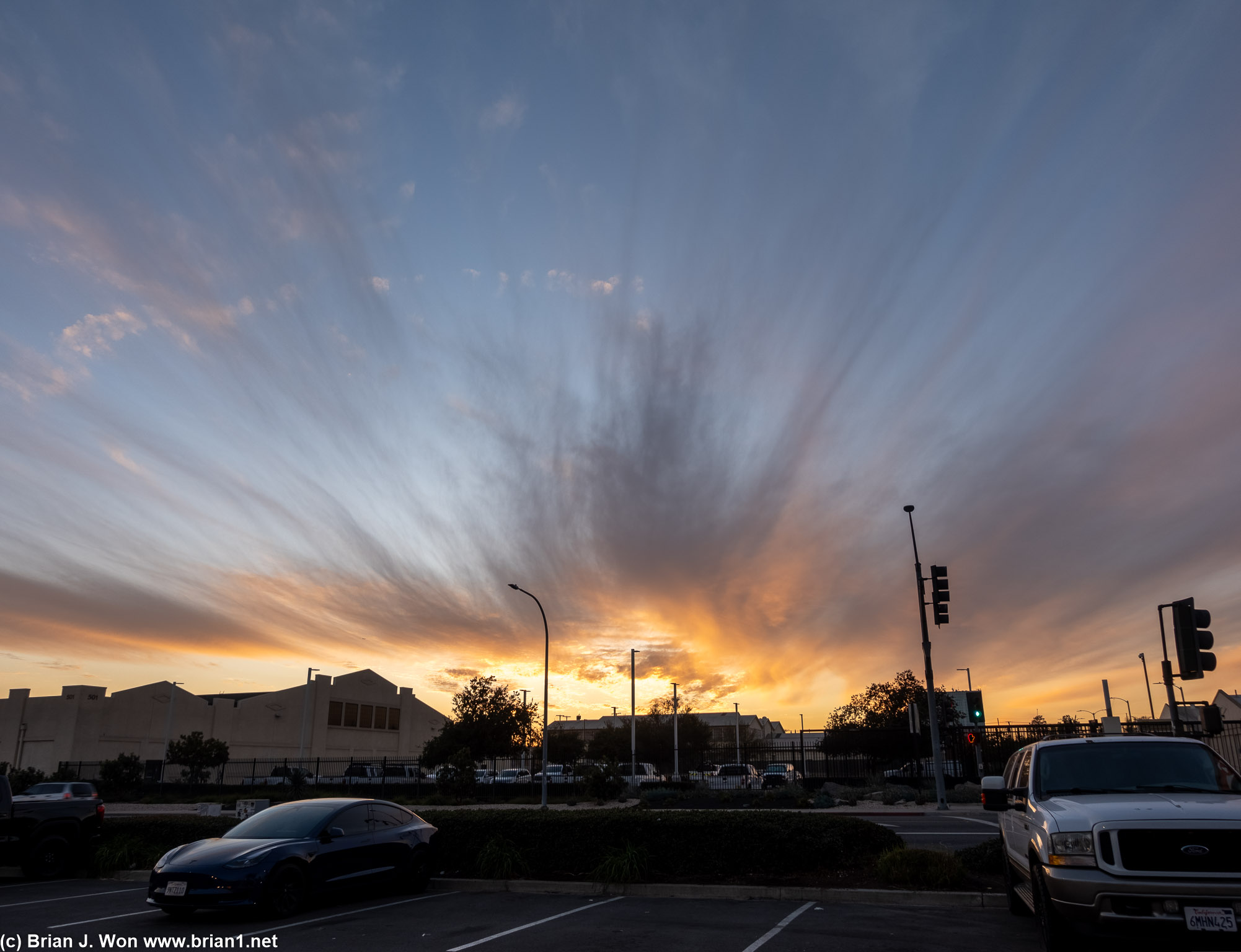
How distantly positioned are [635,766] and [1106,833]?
43811 millimetres

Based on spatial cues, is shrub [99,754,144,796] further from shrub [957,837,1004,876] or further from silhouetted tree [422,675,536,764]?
shrub [957,837,1004,876]

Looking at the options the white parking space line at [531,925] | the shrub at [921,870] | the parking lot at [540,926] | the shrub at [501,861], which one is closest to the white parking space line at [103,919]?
the parking lot at [540,926]

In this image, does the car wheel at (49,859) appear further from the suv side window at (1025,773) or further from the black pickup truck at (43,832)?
the suv side window at (1025,773)

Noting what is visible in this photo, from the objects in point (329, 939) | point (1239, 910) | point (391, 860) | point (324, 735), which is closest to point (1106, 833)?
point (1239, 910)

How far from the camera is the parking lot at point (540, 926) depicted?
345 inches

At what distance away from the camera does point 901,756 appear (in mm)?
46969

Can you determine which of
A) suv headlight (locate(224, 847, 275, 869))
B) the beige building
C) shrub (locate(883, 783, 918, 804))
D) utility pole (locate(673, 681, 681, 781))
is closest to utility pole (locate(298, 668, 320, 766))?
the beige building

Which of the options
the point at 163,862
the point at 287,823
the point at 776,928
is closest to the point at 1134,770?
the point at 776,928

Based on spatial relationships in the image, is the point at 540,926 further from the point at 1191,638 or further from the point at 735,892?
the point at 1191,638

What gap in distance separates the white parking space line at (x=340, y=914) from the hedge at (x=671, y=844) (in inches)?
41.4

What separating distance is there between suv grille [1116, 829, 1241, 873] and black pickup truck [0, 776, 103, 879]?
55.5 ft

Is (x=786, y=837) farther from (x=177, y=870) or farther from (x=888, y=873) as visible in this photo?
(x=177, y=870)

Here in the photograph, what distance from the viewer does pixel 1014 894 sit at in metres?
9.57

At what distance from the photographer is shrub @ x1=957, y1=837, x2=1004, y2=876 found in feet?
37.9
